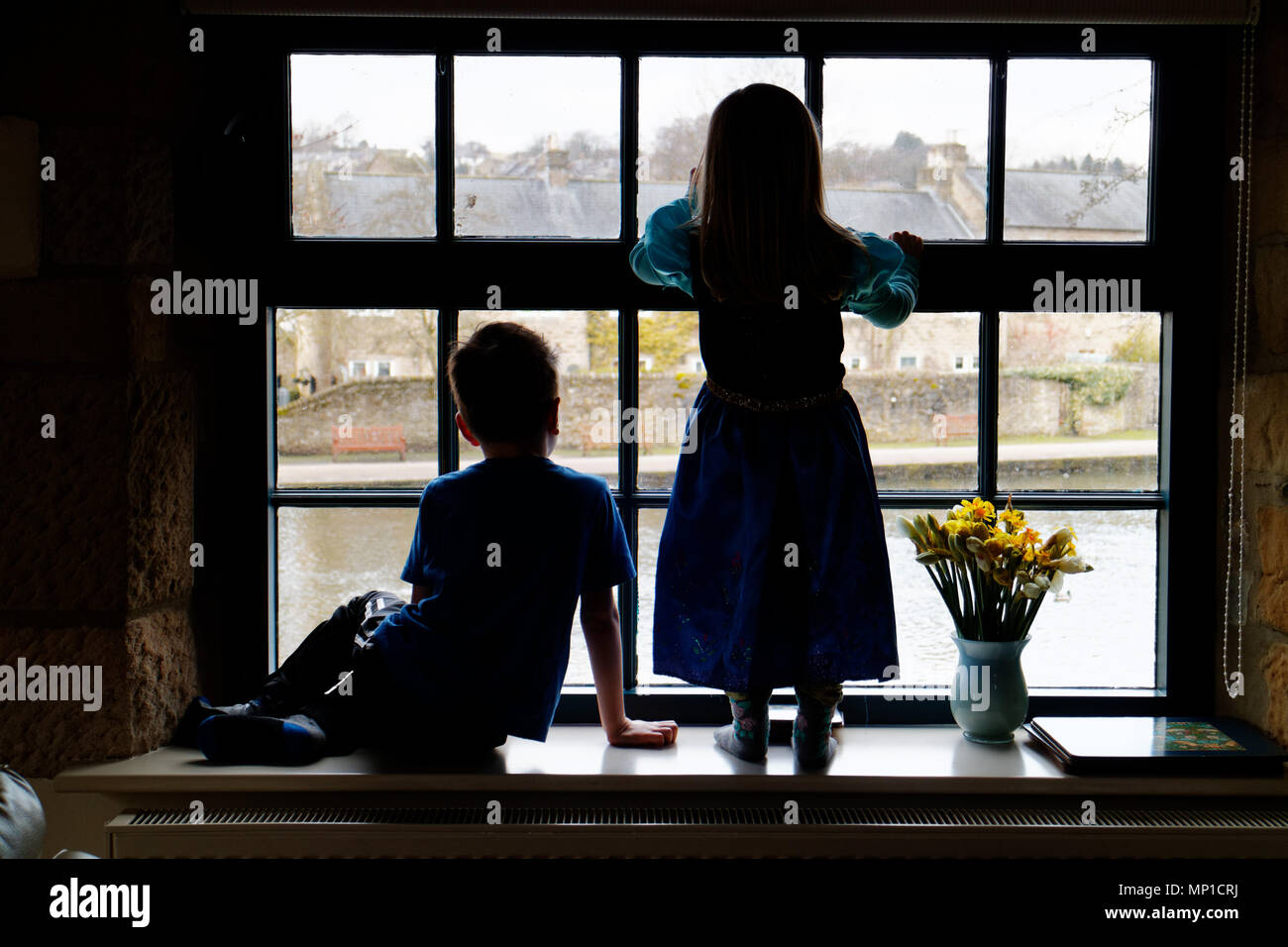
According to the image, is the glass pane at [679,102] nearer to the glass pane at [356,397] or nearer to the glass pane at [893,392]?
the glass pane at [893,392]

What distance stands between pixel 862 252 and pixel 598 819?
3.01 ft

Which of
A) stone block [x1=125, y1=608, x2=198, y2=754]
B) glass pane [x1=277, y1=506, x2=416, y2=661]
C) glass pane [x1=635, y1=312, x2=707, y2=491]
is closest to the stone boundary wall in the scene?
glass pane [x1=635, y1=312, x2=707, y2=491]

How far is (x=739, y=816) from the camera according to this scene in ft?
4.91

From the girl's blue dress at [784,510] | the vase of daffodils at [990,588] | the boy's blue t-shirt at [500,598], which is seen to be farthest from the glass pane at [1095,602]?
the boy's blue t-shirt at [500,598]

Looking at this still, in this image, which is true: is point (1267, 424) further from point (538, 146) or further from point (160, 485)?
point (160, 485)

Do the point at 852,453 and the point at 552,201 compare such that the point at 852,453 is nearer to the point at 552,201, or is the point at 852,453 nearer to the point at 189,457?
the point at 552,201

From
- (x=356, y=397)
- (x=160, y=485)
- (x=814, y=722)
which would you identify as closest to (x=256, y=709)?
(x=160, y=485)

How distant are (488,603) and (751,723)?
1.46ft

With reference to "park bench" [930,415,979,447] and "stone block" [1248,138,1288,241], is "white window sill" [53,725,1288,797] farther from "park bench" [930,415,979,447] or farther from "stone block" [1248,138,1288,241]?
"stone block" [1248,138,1288,241]

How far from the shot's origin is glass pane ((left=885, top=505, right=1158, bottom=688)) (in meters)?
1.78

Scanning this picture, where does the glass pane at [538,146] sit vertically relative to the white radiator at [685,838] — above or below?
above

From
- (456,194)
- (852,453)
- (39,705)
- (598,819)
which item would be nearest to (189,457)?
(39,705)

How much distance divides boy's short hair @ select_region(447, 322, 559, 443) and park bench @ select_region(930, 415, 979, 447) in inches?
26.7

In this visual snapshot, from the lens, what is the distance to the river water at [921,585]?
70.1 inches
